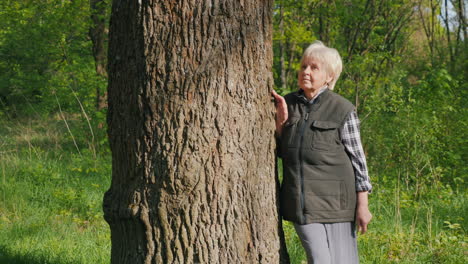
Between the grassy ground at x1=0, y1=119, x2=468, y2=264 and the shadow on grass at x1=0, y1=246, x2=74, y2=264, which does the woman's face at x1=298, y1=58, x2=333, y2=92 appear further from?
the shadow on grass at x1=0, y1=246, x2=74, y2=264

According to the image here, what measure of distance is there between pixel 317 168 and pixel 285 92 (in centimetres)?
543

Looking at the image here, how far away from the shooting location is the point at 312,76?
2.76 meters

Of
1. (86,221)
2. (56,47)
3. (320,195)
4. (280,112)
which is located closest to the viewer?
(320,195)

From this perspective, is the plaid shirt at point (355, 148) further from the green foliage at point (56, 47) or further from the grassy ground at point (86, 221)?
the green foliage at point (56, 47)

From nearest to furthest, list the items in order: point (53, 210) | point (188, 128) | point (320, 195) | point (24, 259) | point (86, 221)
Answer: point (188, 128), point (320, 195), point (24, 259), point (86, 221), point (53, 210)

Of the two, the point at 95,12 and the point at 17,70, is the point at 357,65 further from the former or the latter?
the point at 17,70

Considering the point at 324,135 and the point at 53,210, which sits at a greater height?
the point at 324,135

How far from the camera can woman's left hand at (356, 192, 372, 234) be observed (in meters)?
2.68

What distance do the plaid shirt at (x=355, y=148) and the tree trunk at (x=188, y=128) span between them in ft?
1.66

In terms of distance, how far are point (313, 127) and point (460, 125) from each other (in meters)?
7.04

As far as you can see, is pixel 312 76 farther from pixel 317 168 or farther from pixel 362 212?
pixel 362 212

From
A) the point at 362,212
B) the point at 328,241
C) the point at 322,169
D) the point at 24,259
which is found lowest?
the point at 24,259

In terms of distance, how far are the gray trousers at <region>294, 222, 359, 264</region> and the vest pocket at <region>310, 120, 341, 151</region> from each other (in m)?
0.43

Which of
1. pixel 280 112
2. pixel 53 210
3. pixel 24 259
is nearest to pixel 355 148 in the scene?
pixel 280 112
